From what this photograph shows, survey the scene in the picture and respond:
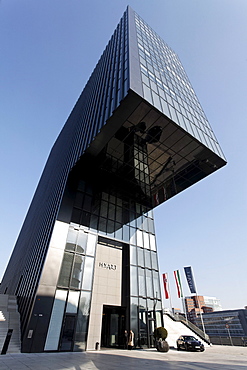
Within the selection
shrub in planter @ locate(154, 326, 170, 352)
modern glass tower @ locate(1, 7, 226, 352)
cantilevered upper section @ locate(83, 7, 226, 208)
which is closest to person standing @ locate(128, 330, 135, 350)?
modern glass tower @ locate(1, 7, 226, 352)

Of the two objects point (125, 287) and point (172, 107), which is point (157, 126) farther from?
point (125, 287)

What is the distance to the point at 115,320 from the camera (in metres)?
18.5

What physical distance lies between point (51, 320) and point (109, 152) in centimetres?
1477

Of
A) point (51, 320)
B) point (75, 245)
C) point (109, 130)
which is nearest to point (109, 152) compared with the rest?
point (109, 130)

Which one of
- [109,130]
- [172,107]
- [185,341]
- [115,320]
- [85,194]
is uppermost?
[172,107]

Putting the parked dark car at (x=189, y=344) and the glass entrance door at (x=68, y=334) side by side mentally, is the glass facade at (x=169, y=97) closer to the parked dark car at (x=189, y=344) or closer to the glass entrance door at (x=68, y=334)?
the parked dark car at (x=189, y=344)

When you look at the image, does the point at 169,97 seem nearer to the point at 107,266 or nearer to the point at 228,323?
the point at 107,266

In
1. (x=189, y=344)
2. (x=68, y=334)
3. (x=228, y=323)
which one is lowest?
(x=189, y=344)

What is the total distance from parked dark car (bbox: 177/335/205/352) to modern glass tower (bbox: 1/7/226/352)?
2.52 metres

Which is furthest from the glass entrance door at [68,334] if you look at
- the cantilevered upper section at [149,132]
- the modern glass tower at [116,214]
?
the cantilevered upper section at [149,132]

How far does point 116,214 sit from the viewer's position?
22.5 m

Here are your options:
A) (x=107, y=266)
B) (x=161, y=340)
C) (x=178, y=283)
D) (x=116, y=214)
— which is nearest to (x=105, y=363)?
(x=161, y=340)

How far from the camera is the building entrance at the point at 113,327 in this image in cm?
1750

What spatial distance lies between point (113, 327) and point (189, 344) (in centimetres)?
667
